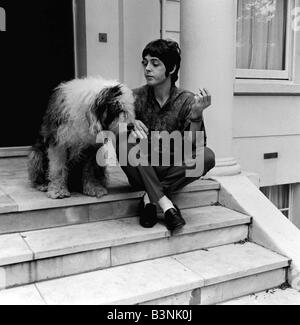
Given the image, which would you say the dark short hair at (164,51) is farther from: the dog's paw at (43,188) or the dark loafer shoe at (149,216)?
the dog's paw at (43,188)

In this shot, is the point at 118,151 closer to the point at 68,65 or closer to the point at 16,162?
the point at 16,162

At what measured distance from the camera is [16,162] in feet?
14.5

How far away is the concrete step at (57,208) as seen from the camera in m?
2.87

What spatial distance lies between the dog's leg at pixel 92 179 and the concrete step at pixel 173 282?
0.63 metres

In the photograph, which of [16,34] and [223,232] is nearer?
[223,232]

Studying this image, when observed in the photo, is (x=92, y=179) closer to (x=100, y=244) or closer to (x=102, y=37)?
(x=100, y=244)

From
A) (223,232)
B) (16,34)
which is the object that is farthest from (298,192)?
(16,34)

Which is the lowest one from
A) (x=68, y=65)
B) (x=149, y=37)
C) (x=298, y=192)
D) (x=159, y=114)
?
(x=298, y=192)

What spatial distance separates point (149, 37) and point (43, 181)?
7.52ft

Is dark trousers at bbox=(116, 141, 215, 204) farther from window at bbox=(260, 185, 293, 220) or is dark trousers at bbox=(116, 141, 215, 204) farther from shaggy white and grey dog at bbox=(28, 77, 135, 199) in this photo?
window at bbox=(260, 185, 293, 220)

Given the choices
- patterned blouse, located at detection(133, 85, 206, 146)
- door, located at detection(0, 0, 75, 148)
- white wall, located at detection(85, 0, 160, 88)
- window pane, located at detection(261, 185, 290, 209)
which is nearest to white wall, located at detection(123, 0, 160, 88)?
white wall, located at detection(85, 0, 160, 88)

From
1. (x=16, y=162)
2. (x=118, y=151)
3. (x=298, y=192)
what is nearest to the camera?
(x=118, y=151)

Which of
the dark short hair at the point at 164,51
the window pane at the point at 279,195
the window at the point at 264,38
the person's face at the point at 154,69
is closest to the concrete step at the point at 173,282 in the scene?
the person's face at the point at 154,69

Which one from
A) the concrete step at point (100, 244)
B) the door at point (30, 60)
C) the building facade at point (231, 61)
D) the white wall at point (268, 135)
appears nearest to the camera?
the concrete step at point (100, 244)
